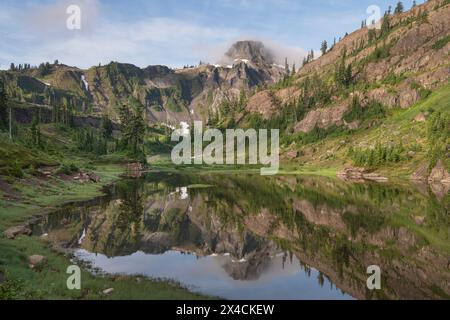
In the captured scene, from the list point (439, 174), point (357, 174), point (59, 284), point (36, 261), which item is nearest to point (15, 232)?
point (36, 261)

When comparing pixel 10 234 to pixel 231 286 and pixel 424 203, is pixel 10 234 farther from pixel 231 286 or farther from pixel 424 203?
pixel 424 203

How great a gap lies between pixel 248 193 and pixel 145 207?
29.8 metres

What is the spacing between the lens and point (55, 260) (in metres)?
30.5

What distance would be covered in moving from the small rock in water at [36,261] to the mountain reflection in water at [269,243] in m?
4.48

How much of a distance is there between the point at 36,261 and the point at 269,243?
2385cm

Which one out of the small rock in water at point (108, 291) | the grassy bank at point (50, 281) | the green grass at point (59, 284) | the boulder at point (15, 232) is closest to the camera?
the green grass at point (59, 284)

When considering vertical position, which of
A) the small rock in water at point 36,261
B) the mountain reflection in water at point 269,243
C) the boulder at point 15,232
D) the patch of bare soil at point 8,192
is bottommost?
the mountain reflection in water at point 269,243

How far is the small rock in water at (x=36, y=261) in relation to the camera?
2807 centimetres

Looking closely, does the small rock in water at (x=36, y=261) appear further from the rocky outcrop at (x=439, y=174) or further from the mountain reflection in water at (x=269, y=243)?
the rocky outcrop at (x=439, y=174)

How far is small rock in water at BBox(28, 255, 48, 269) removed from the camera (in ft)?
92.1

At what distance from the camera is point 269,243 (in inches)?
1713

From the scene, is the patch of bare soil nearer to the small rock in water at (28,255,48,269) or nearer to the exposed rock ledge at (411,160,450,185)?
the small rock in water at (28,255,48,269)

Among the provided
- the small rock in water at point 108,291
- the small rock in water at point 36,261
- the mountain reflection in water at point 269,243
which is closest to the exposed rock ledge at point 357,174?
the mountain reflection in water at point 269,243
